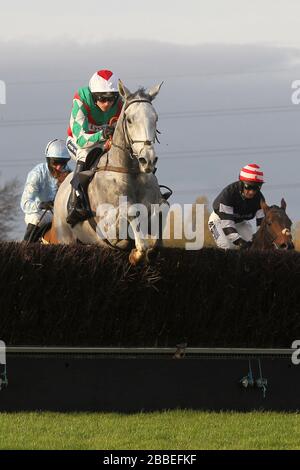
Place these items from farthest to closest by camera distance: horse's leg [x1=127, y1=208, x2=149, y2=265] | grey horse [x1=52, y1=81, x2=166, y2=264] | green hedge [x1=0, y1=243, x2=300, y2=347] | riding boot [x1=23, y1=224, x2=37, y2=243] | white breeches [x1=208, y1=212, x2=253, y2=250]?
white breeches [x1=208, y1=212, x2=253, y2=250], riding boot [x1=23, y1=224, x2=37, y2=243], grey horse [x1=52, y1=81, x2=166, y2=264], horse's leg [x1=127, y1=208, x2=149, y2=265], green hedge [x1=0, y1=243, x2=300, y2=347]

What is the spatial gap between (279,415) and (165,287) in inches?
52.8

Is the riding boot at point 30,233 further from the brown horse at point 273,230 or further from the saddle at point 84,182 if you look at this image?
the brown horse at point 273,230

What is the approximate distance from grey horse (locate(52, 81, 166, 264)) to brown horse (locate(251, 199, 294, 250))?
7.75ft

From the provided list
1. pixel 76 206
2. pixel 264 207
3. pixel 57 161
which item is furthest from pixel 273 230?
pixel 76 206

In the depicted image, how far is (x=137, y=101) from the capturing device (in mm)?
11008

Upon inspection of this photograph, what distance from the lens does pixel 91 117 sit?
482 inches

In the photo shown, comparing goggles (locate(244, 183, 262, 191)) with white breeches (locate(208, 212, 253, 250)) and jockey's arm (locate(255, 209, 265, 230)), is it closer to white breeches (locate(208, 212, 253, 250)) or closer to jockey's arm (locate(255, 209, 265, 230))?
jockey's arm (locate(255, 209, 265, 230))

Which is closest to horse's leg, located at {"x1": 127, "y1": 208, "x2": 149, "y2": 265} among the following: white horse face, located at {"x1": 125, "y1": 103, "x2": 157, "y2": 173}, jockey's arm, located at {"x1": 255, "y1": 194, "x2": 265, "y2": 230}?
white horse face, located at {"x1": 125, "y1": 103, "x2": 157, "y2": 173}

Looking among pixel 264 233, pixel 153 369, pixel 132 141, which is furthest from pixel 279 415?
pixel 264 233

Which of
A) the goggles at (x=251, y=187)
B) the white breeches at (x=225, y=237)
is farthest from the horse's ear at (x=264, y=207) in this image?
the white breeches at (x=225, y=237)

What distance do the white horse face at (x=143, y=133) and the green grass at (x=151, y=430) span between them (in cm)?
225

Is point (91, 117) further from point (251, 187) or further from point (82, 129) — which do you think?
point (251, 187)

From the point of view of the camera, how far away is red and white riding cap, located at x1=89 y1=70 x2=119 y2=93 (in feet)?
39.2
